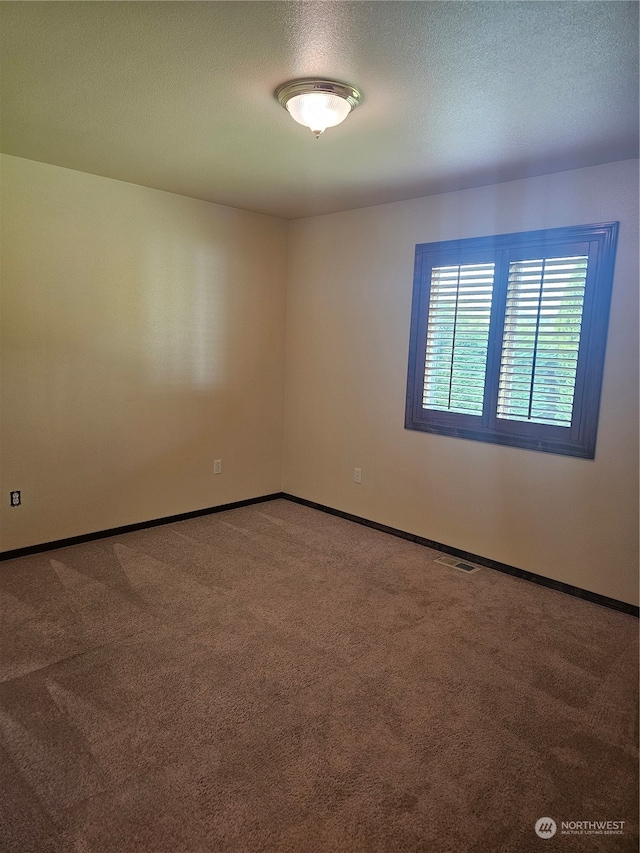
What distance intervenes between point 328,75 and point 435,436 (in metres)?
2.44

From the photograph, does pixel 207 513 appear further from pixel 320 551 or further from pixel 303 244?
pixel 303 244

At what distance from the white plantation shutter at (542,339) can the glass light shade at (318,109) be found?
5.16 feet

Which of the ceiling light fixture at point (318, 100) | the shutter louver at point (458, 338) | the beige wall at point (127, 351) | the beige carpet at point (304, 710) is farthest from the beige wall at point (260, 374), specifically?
the ceiling light fixture at point (318, 100)

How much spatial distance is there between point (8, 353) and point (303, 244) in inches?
97.8

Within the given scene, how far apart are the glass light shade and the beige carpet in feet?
7.84

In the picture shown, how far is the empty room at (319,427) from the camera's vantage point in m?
1.80

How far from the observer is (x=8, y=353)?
3.39m

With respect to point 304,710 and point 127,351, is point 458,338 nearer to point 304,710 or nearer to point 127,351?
point 127,351

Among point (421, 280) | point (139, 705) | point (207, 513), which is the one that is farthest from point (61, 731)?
point (421, 280)

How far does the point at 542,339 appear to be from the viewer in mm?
3279

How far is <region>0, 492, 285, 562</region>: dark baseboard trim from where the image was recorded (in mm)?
3596

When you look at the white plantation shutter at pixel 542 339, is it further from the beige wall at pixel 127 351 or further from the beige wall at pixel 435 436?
the beige wall at pixel 127 351

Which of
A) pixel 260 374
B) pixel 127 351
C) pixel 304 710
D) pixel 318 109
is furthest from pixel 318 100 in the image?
pixel 260 374

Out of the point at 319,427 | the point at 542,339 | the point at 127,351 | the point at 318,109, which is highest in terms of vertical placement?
the point at 318,109
